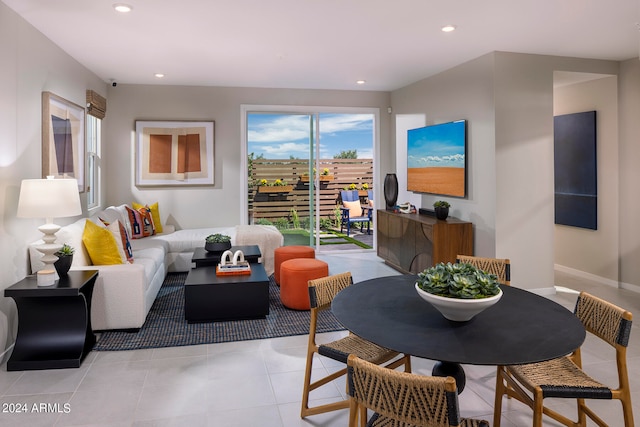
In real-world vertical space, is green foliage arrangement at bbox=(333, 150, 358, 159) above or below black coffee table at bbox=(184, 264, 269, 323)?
above

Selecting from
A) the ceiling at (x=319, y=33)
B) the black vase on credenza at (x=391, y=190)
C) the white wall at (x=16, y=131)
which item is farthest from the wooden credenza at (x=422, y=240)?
the white wall at (x=16, y=131)

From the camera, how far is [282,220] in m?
7.21

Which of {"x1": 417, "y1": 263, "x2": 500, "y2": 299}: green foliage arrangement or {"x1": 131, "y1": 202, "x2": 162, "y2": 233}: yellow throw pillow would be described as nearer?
{"x1": 417, "y1": 263, "x2": 500, "y2": 299}: green foliage arrangement

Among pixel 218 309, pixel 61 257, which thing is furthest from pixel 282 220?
pixel 61 257

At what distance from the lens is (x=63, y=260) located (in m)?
3.35

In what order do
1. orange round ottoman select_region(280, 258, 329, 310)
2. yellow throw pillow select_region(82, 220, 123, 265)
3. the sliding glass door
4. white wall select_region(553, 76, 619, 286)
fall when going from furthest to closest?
the sliding glass door
white wall select_region(553, 76, 619, 286)
orange round ottoman select_region(280, 258, 329, 310)
yellow throw pillow select_region(82, 220, 123, 265)

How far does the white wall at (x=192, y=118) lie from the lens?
6.40m

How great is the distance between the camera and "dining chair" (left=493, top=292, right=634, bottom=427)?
1.88 m

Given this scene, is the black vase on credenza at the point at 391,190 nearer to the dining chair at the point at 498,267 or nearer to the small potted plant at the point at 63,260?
the dining chair at the point at 498,267

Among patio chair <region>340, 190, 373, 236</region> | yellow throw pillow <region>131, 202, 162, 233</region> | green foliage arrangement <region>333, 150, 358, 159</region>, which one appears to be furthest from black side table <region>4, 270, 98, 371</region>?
patio chair <region>340, 190, 373, 236</region>

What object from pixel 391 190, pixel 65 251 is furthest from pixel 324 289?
pixel 391 190

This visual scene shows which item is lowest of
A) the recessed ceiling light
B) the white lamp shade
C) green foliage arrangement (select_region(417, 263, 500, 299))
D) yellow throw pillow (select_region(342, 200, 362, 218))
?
green foliage arrangement (select_region(417, 263, 500, 299))

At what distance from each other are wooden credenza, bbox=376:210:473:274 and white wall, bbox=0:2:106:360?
377 cm

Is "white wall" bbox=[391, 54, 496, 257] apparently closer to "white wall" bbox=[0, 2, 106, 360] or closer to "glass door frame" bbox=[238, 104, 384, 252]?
"glass door frame" bbox=[238, 104, 384, 252]
